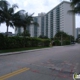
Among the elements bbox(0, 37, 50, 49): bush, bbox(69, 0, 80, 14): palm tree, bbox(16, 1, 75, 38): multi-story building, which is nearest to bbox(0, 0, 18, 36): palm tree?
bbox(0, 37, 50, 49): bush

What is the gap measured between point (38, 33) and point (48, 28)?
337 inches

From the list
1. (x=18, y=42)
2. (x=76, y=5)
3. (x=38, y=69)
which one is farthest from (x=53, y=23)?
(x=38, y=69)

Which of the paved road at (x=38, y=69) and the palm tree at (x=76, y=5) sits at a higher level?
the palm tree at (x=76, y=5)

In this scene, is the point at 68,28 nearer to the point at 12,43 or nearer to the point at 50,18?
the point at 50,18

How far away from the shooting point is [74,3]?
70.1 feet

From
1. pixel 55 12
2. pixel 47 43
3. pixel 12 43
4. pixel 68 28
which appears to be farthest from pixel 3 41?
pixel 68 28

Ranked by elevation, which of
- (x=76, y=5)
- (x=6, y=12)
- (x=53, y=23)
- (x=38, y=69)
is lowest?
(x=38, y=69)

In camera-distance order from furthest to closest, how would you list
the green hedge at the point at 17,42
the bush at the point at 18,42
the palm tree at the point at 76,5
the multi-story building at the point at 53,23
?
the multi-story building at the point at 53,23, the bush at the point at 18,42, the green hedge at the point at 17,42, the palm tree at the point at 76,5

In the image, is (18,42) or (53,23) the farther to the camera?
(53,23)

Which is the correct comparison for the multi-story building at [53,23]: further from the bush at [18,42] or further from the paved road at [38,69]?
the paved road at [38,69]

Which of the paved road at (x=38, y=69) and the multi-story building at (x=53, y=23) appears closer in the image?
the paved road at (x=38, y=69)

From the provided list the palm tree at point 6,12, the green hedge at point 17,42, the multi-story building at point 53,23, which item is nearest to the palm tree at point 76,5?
the palm tree at point 6,12

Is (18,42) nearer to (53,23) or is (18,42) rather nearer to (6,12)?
(6,12)

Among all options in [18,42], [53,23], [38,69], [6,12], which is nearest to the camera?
[38,69]
